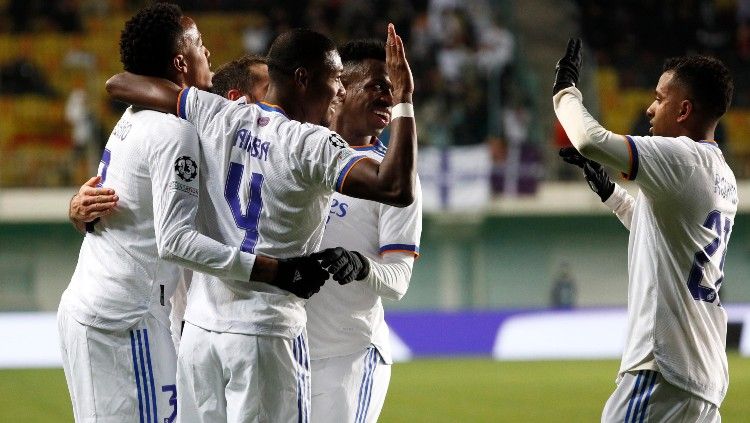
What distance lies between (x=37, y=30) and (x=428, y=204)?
22.8ft

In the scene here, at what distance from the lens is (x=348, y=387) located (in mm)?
4473

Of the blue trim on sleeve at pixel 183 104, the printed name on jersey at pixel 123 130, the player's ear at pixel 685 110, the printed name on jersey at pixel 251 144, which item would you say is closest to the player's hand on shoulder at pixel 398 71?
the printed name on jersey at pixel 251 144

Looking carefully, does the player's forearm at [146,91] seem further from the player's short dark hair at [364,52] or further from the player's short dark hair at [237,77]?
the player's short dark hair at [364,52]

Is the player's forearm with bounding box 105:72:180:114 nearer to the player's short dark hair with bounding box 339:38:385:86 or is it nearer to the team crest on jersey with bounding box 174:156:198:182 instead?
the team crest on jersey with bounding box 174:156:198:182

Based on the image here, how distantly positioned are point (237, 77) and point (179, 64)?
32.1 inches

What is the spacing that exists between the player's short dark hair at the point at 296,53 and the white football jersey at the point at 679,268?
1188mm

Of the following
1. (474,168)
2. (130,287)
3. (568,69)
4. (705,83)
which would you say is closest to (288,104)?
(130,287)

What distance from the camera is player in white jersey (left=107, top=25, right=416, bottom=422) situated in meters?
3.58

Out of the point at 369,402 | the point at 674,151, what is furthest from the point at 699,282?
the point at 369,402

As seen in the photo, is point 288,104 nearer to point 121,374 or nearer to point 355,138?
point 355,138

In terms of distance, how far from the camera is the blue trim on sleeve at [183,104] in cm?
386

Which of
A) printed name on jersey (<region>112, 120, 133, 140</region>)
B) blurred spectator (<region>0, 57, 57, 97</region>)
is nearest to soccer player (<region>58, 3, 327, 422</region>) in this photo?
printed name on jersey (<region>112, 120, 133, 140</region>)

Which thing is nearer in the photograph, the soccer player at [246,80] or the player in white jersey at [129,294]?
the player in white jersey at [129,294]

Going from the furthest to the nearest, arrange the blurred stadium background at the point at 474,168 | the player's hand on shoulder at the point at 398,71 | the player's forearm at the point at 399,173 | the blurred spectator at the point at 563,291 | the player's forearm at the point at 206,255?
the blurred spectator at the point at 563,291
the blurred stadium background at the point at 474,168
the player's hand on shoulder at the point at 398,71
the player's forearm at the point at 206,255
the player's forearm at the point at 399,173
